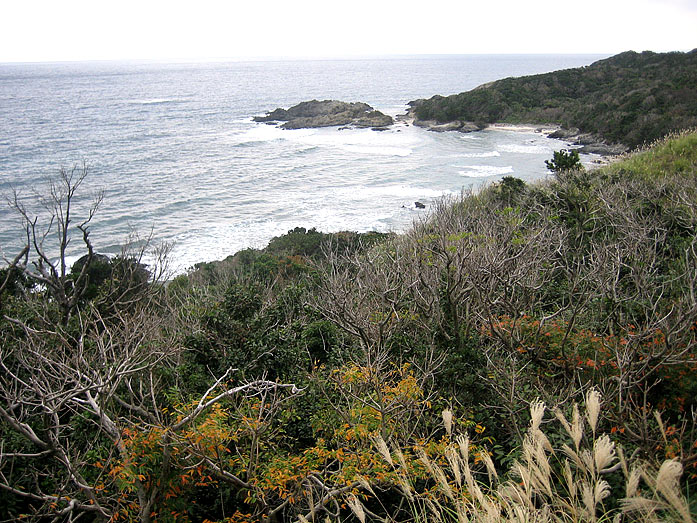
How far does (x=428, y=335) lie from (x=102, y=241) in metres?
24.9

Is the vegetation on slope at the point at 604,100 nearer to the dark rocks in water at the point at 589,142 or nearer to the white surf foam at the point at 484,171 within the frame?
the dark rocks in water at the point at 589,142

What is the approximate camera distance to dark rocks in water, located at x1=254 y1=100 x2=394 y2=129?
212 feet

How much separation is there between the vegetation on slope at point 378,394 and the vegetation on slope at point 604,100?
107ft

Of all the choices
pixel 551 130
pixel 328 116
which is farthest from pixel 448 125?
pixel 328 116

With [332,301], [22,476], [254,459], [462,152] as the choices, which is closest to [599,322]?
[332,301]

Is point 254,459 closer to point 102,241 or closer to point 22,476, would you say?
point 22,476

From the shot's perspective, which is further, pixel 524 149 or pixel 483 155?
pixel 524 149

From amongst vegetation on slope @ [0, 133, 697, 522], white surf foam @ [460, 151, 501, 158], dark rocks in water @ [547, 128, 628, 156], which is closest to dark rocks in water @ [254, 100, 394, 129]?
white surf foam @ [460, 151, 501, 158]

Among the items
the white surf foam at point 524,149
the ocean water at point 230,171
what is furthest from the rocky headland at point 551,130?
the white surf foam at point 524,149

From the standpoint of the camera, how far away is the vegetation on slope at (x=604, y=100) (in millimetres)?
40188

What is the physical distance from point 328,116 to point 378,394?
6623 cm

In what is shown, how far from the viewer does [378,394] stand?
5.47m

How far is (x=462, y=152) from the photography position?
4588 cm

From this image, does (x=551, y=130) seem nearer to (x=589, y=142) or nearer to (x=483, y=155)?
(x=589, y=142)
